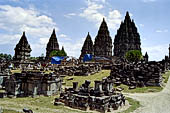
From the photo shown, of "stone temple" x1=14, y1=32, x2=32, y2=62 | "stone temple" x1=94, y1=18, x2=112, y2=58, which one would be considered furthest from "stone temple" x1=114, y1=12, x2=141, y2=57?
"stone temple" x1=14, y1=32, x2=32, y2=62

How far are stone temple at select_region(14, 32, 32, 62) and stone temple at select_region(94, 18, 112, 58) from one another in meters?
24.5

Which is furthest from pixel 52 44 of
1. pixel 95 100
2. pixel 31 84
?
pixel 95 100

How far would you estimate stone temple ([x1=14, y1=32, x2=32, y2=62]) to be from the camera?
193ft

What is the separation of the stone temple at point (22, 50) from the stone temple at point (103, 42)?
2447 centimetres

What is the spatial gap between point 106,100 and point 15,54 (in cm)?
5165

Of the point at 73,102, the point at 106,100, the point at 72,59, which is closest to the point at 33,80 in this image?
the point at 73,102

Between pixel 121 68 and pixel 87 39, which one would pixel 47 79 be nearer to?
pixel 121 68

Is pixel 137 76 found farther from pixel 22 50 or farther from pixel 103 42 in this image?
pixel 22 50

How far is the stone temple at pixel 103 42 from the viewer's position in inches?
2672

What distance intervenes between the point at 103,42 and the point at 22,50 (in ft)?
91.3

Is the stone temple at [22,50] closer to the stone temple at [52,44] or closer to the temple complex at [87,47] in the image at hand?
the stone temple at [52,44]

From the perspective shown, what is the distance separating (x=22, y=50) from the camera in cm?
5884

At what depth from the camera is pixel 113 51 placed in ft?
255

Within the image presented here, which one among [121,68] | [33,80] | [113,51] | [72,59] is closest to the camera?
[33,80]
